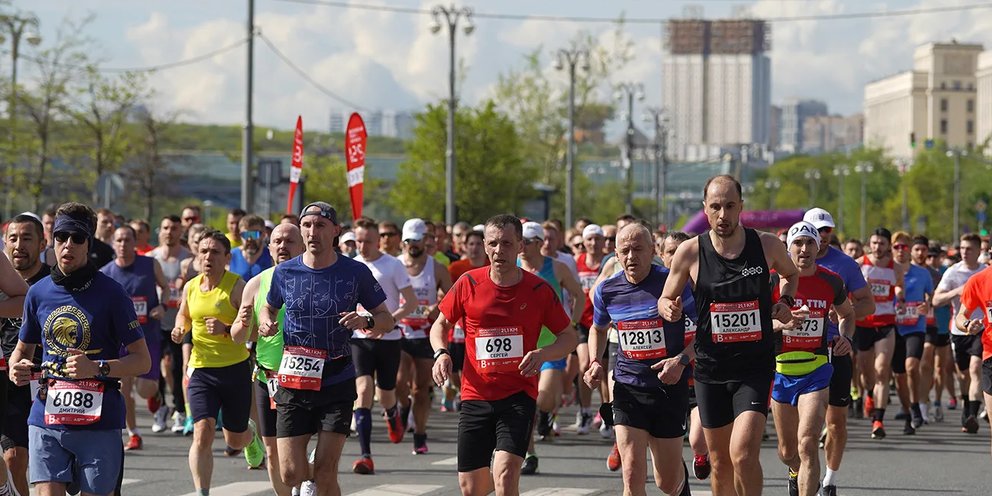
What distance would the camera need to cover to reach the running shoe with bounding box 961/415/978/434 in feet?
51.5

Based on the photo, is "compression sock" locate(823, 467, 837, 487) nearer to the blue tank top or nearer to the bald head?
the bald head

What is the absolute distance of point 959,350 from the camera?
16.8m

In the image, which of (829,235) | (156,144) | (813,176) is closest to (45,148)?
(156,144)

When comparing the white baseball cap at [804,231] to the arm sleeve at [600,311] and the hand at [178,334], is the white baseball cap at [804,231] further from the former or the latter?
the hand at [178,334]

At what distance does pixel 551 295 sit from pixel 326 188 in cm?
6253

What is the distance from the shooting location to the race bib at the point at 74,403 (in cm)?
707

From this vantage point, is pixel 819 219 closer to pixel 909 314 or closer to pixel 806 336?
pixel 806 336

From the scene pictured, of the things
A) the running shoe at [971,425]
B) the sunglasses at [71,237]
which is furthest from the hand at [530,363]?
the running shoe at [971,425]

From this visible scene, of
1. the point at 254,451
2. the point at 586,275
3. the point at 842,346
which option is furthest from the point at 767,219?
the point at 842,346

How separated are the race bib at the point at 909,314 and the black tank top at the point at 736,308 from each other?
876cm

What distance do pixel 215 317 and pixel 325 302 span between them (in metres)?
2.12

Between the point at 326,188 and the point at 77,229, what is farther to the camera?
the point at 326,188

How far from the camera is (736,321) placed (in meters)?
8.38

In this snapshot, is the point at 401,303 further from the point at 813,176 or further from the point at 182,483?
the point at 813,176
